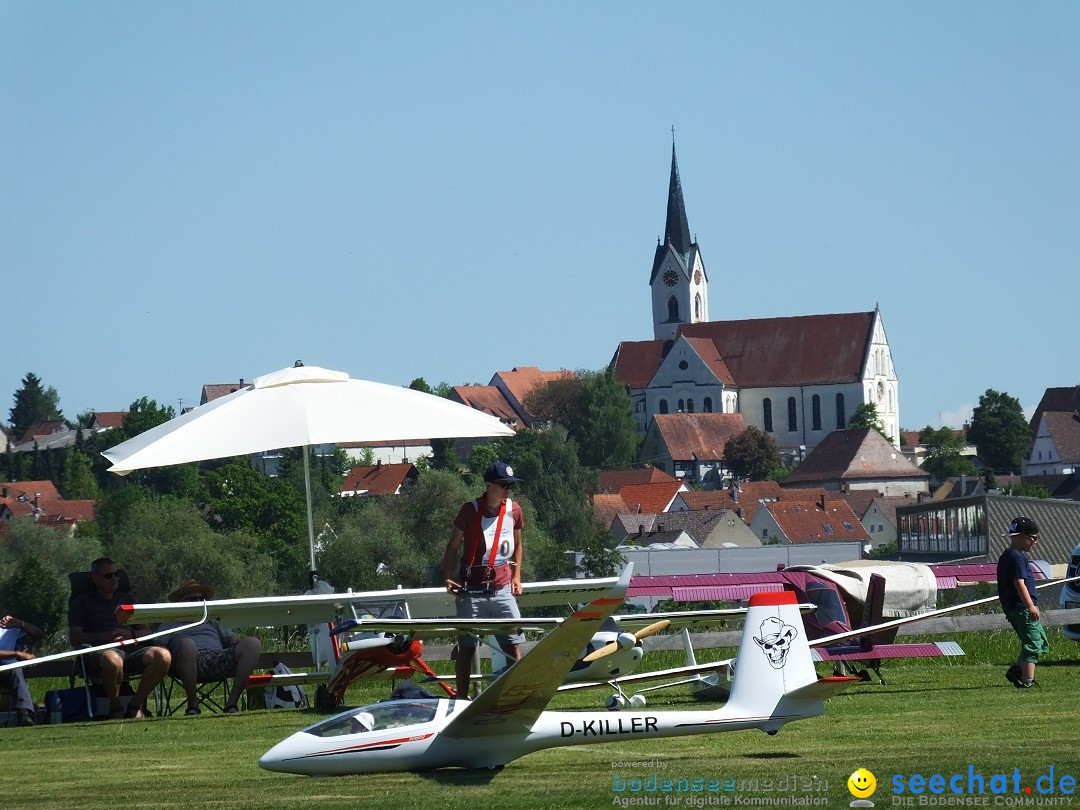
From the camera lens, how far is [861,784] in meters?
6.45

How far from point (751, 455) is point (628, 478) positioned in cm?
1677

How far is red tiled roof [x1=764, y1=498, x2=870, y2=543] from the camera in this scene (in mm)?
123625

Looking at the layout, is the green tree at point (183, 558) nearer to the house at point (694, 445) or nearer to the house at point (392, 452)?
the house at point (694, 445)

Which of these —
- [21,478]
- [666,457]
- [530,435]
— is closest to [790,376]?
[666,457]

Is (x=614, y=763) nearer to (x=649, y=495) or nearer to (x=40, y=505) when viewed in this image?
(x=649, y=495)

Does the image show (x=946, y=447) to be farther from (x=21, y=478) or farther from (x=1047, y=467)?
(x=21, y=478)

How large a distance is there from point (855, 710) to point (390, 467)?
154898mm

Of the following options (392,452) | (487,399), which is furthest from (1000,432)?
(392,452)

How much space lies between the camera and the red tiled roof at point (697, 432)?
158m

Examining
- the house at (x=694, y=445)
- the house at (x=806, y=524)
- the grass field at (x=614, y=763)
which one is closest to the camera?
the grass field at (x=614, y=763)

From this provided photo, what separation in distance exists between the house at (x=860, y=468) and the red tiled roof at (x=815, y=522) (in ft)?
63.7

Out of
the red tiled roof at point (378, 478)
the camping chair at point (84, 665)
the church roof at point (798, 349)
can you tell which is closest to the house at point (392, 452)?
the red tiled roof at point (378, 478)

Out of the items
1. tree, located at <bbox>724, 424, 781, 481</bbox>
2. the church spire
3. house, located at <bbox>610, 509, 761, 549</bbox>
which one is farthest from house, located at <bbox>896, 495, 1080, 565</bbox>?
the church spire

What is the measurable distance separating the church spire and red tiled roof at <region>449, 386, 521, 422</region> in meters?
28.8
